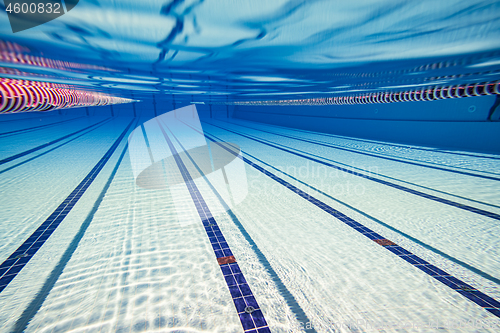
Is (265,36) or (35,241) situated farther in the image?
(35,241)

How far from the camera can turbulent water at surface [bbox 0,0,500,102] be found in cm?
163

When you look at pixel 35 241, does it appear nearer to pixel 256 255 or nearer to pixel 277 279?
pixel 256 255

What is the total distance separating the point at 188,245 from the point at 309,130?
10.1 metres

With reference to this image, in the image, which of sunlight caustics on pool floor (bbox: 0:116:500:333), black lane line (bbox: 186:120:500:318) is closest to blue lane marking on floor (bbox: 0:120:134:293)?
sunlight caustics on pool floor (bbox: 0:116:500:333)

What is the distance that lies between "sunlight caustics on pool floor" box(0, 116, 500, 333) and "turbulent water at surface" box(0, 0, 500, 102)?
76.3 inches

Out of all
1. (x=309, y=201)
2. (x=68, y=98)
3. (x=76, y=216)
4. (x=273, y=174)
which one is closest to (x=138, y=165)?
(x=76, y=216)

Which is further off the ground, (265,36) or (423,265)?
(265,36)

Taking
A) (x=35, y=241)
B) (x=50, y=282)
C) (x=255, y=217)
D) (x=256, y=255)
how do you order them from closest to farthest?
1. (x=50, y=282)
2. (x=256, y=255)
3. (x=35, y=241)
4. (x=255, y=217)

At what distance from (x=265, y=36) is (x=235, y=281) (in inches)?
88.0

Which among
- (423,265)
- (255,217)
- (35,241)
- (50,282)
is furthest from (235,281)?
(35,241)

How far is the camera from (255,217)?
284cm

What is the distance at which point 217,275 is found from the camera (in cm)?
188

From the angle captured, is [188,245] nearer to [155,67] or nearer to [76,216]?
[76,216]

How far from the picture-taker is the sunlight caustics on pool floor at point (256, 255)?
1512 millimetres
